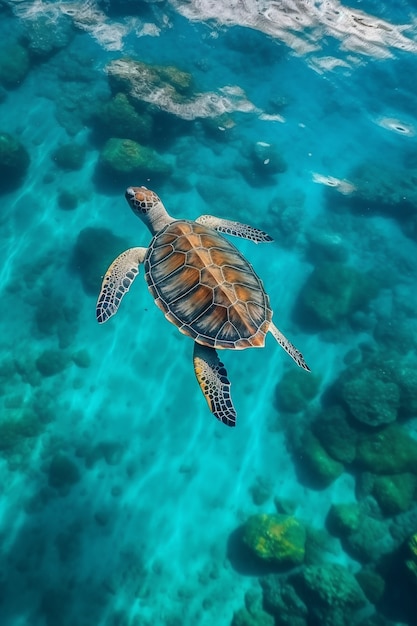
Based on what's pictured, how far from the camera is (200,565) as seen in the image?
829 cm

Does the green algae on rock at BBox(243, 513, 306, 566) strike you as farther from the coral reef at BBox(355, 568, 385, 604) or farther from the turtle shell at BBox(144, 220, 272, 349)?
the turtle shell at BBox(144, 220, 272, 349)

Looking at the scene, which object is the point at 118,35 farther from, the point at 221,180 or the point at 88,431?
the point at 88,431

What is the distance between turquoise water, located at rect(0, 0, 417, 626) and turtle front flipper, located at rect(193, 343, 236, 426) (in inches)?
139

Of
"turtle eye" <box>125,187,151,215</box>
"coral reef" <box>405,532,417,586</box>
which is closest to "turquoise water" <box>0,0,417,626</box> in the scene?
"coral reef" <box>405,532,417,586</box>

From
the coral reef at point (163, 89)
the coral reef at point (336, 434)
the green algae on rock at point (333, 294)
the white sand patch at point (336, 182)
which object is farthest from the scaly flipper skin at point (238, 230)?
the white sand patch at point (336, 182)

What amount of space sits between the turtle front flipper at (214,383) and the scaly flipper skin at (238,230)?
2.92 meters

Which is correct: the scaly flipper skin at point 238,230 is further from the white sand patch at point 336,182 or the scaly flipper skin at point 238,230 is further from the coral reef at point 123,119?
the white sand patch at point 336,182

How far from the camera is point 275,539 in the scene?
8.12 meters

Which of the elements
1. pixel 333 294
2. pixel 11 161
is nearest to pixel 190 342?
pixel 333 294

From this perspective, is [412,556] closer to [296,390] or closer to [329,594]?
[329,594]

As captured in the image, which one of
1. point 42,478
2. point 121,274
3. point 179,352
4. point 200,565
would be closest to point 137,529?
point 200,565

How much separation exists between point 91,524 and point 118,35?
720 inches

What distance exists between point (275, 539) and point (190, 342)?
499 centimetres

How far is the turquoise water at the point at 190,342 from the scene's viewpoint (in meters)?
8.12
